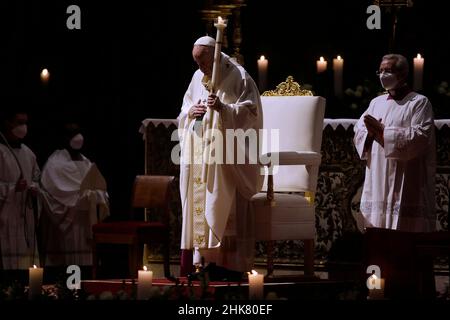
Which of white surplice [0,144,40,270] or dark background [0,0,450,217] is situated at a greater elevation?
dark background [0,0,450,217]

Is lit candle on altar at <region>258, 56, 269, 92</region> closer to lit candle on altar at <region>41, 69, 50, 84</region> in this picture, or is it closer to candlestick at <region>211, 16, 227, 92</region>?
lit candle on altar at <region>41, 69, 50, 84</region>

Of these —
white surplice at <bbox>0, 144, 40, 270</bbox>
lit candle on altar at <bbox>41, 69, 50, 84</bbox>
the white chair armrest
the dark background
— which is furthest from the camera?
the dark background

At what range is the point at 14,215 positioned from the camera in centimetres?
1134

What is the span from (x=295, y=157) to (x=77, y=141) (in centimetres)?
334

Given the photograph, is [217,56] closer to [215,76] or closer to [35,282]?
[215,76]

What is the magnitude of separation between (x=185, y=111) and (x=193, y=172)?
465 mm

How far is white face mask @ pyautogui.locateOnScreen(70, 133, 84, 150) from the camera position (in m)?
12.1

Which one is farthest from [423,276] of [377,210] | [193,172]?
[193,172]

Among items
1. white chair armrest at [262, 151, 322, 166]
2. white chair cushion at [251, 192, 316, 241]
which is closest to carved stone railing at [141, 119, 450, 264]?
white chair armrest at [262, 151, 322, 166]

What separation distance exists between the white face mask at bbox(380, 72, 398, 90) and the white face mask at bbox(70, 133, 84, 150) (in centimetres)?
406

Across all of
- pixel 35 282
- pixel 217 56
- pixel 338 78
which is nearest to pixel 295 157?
pixel 217 56

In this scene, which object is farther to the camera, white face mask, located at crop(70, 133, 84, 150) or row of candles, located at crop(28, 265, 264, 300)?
white face mask, located at crop(70, 133, 84, 150)

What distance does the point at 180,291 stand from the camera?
19.1 feet

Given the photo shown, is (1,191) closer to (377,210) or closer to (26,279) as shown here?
(26,279)
